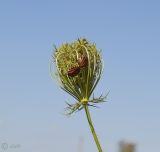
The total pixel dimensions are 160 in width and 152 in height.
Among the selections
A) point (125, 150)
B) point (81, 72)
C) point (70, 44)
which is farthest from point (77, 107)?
point (125, 150)

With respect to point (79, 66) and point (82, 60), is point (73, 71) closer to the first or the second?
point (79, 66)

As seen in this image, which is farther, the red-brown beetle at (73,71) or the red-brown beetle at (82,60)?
the red-brown beetle at (82,60)

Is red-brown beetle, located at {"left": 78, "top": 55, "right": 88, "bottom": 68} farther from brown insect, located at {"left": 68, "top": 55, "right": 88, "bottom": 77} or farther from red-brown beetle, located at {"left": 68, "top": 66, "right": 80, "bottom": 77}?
red-brown beetle, located at {"left": 68, "top": 66, "right": 80, "bottom": 77}

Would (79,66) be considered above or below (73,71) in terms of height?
above

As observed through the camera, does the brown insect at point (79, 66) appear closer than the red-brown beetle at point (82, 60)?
Yes

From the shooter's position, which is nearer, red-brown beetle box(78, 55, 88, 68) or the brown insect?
the brown insect

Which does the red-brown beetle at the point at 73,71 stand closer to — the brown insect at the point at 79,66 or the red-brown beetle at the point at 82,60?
the brown insect at the point at 79,66

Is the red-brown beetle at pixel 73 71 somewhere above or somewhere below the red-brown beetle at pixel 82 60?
below

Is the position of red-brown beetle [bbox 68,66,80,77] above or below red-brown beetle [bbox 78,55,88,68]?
below

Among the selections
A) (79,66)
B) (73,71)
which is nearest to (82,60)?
(79,66)
